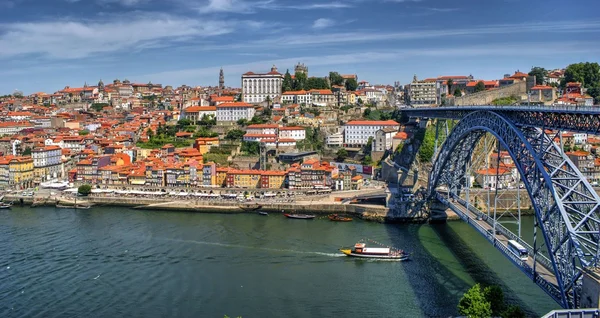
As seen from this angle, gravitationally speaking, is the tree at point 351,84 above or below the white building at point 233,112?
above

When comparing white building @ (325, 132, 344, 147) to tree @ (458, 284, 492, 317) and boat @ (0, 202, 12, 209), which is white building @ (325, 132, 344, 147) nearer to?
boat @ (0, 202, 12, 209)

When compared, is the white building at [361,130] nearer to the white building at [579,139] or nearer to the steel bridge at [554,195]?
the white building at [579,139]

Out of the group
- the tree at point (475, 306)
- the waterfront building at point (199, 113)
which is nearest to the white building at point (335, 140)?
the waterfront building at point (199, 113)

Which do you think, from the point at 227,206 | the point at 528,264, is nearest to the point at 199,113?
the point at 227,206

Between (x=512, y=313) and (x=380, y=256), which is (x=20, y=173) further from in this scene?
(x=512, y=313)

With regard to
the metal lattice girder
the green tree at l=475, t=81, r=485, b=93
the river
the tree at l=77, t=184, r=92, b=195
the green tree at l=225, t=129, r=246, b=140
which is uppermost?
the green tree at l=475, t=81, r=485, b=93

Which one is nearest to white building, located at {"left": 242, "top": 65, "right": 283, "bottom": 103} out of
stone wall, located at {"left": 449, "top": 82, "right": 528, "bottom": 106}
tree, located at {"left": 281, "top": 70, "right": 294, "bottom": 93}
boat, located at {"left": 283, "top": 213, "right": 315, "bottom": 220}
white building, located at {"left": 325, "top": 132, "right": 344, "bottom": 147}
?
tree, located at {"left": 281, "top": 70, "right": 294, "bottom": 93}

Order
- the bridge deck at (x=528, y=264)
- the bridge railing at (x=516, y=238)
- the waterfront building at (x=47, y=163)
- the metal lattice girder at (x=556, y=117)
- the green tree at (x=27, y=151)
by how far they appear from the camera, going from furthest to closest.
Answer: the green tree at (x=27, y=151) → the waterfront building at (x=47, y=163) → the bridge railing at (x=516, y=238) → the bridge deck at (x=528, y=264) → the metal lattice girder at (x=556, y=117)

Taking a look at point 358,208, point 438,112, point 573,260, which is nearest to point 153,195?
point 358,208
